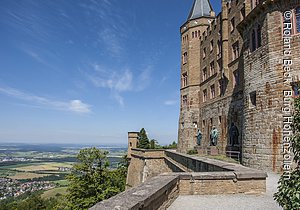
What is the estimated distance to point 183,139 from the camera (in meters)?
34.7

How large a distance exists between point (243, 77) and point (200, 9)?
19506mm

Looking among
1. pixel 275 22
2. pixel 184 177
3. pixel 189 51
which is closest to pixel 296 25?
pixel 275 22

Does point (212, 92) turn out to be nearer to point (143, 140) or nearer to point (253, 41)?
point (253, 41)

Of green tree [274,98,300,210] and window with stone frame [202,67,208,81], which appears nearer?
green tree [274,98,300,210]

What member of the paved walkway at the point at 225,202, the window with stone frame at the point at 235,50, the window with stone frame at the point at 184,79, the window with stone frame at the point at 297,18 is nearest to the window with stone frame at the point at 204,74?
the window with stone frame at the point at 184,79

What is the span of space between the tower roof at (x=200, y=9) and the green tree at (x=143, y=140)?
19628mm

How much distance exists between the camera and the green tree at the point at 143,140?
38647 mm

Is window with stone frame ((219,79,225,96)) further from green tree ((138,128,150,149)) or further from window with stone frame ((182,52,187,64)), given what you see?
green tree ((138,128,150,149))

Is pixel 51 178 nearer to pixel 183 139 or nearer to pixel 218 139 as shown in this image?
pixel 183 139

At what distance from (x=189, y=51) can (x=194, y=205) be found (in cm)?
3101

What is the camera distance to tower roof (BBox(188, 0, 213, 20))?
3584 centimetres

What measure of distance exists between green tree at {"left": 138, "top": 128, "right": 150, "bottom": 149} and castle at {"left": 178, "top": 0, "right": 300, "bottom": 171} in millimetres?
5960

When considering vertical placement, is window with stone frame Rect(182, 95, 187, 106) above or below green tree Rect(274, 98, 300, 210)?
above

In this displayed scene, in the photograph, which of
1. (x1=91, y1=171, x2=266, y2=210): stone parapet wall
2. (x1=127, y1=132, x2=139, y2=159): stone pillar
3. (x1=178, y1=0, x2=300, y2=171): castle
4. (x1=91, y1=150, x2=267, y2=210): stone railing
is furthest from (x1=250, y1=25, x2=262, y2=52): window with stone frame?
(x1=127, y1=132, x2=139, y2=159): stone pillar
